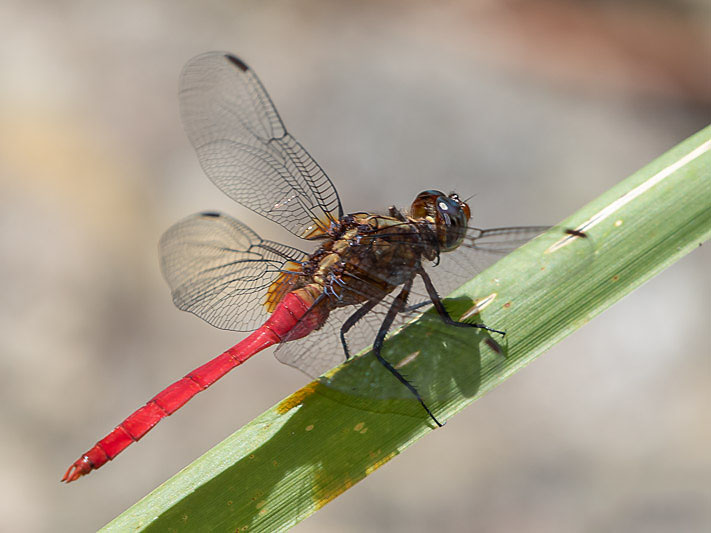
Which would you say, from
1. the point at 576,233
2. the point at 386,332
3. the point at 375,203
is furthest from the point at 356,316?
the point at 375,203

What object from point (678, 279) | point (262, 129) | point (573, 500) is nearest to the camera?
point (262, 129)

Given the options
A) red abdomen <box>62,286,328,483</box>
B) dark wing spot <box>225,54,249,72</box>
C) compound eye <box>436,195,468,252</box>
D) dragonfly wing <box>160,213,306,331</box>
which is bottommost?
compound eye <box>436,195,468,252</box>

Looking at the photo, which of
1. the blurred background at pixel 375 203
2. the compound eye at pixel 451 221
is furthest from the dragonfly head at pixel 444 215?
the blurred background at pixel 375 203

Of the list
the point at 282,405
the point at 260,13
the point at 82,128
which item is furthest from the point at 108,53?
Answer: the point at 282,405

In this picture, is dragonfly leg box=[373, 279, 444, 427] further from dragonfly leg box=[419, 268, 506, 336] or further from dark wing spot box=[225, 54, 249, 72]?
dark wing spot box=[225, 54, 249, 72]

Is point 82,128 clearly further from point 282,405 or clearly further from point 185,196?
point 282,405

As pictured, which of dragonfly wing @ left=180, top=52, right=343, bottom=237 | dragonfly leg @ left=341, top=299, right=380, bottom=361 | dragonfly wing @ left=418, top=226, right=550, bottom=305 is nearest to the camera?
dragonfly wing @ left=418, top=226, right=550, bottom=305

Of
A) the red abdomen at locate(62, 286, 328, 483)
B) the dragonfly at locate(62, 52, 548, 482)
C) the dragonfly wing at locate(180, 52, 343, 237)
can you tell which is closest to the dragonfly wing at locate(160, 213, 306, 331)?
the dragonfly at locate(62, 52, 548, 482)
